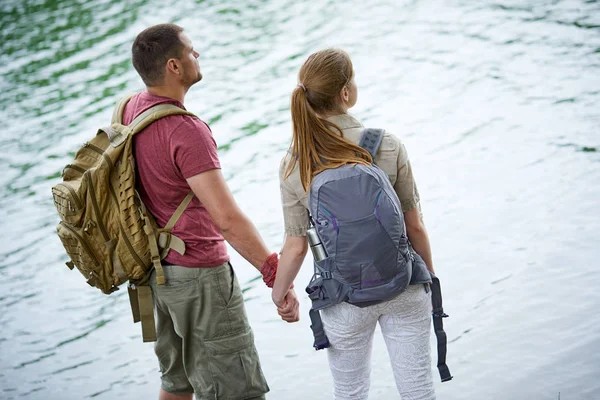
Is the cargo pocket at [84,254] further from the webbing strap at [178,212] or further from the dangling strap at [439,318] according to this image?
the dangling strap at [439,318]

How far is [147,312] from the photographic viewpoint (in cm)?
304

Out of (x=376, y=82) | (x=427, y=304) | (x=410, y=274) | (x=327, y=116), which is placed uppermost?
(x=327, y=116)

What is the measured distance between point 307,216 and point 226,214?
330 millimetres

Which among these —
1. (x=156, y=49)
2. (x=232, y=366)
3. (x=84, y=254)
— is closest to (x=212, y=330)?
(x=232, y=366)

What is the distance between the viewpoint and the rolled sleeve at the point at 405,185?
2582 millimetres

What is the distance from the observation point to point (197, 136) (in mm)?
2822

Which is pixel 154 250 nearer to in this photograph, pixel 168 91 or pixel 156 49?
pixel 168 91

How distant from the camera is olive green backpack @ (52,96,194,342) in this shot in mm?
2859

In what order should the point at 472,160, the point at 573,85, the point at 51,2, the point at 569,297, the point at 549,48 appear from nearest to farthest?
the point at 569,297, the point at 472,160, the point at 573,85, the point at 549,48, the point at 51,2

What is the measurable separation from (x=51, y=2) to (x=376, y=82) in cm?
686

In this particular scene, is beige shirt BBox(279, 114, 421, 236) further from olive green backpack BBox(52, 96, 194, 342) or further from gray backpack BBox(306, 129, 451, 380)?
olive green backpack BBox(52, 96, 194, 342)

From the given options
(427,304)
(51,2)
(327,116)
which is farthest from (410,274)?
(51,2)

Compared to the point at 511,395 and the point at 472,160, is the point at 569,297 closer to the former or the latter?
the point at 511,395

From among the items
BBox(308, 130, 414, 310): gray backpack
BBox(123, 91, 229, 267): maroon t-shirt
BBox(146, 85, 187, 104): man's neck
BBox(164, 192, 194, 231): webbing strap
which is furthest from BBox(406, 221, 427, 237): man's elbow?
BBox(146, 85, 187, 104): man's neck
